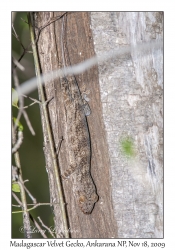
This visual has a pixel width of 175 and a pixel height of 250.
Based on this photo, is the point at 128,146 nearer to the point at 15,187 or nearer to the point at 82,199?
the point at 82,199

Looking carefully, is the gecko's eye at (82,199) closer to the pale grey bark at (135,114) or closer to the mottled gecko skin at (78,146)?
the mottled gecko skin at (78,146)

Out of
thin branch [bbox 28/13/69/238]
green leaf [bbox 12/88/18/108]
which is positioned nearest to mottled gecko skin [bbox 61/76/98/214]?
thin branch [bbox 28/13/69/238]

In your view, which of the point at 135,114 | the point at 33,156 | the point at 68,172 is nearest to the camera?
the point at 135,114

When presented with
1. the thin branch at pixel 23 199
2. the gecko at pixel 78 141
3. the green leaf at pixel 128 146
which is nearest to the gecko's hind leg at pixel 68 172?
the gecko at pixel 78 141

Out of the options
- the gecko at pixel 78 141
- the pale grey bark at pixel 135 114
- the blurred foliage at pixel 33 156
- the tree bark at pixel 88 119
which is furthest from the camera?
the blurred foliage at pixel 33 156

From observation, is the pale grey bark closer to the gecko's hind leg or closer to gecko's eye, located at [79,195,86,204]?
gecko's eye, located at [79,195,86,204]

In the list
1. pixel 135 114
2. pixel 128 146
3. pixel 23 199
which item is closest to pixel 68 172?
pixel 23 199
